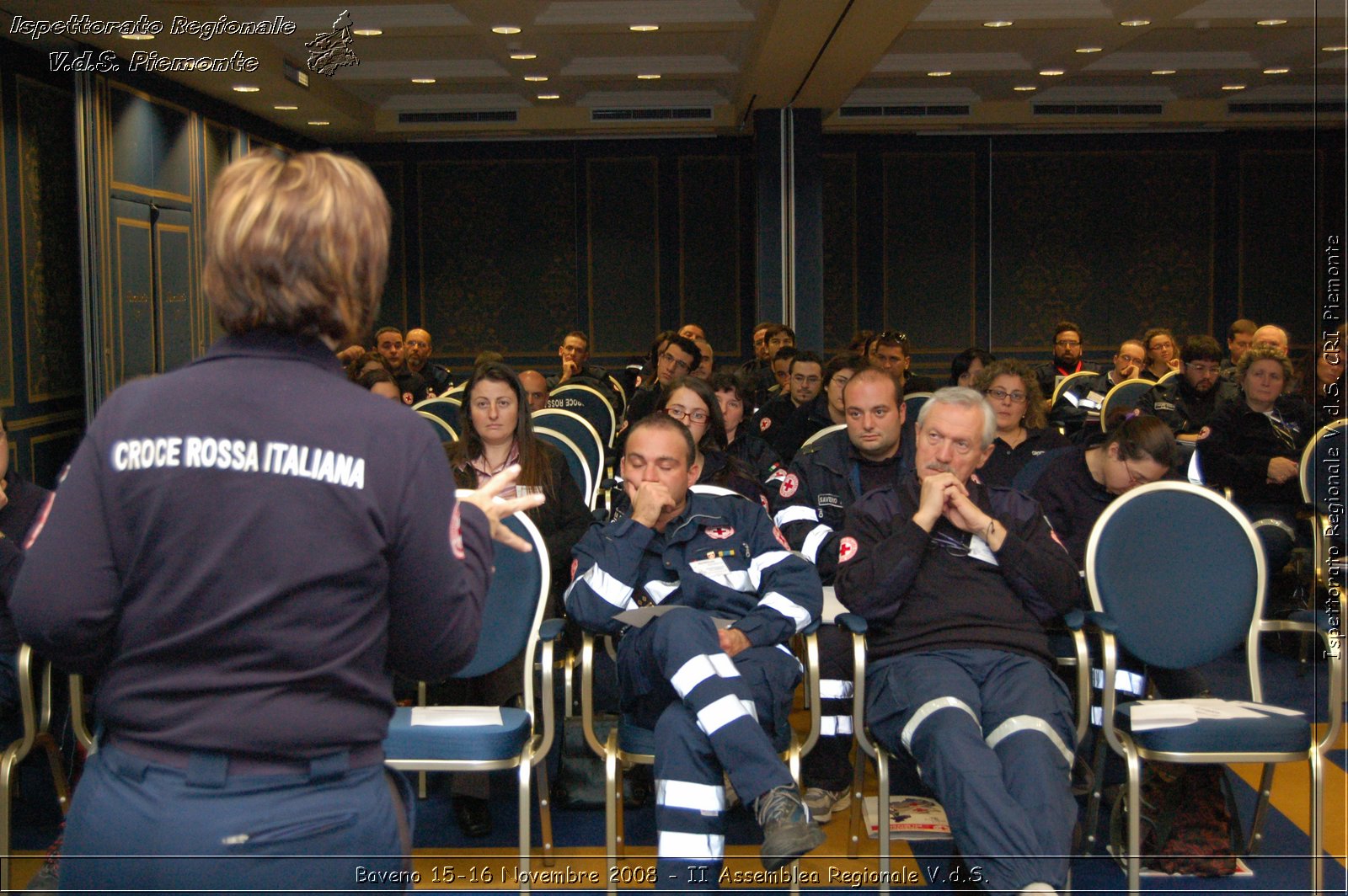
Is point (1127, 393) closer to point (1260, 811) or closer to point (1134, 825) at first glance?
point (1260, 811)

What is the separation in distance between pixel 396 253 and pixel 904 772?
33.7 feet

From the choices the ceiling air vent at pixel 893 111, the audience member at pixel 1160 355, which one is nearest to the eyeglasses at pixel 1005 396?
the audience member at pixel 1160 355

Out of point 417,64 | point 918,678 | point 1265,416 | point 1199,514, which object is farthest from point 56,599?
point 417,64

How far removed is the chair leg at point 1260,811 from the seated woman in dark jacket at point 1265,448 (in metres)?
2.13

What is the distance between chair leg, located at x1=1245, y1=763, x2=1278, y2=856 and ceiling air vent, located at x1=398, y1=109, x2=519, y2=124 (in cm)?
1036

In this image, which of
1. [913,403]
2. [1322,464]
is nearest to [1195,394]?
[1322,464]

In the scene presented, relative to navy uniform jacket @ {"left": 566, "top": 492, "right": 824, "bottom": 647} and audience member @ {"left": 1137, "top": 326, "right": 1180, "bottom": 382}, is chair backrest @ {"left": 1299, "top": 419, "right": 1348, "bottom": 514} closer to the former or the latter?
navy uniform jacket @ {"left": 566, "top": 492, "right": 824, "bottom": 647}

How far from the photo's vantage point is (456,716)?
275cm

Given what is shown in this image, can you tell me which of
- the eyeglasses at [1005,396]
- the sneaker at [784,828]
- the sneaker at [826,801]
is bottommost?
the sneaker at [826,801]

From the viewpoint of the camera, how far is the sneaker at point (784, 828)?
7.57ft

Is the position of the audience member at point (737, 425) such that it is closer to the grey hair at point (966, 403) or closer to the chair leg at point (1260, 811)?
the grey hair at point (966, 403)

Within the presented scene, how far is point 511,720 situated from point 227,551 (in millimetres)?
1715

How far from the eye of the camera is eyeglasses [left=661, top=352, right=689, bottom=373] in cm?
614

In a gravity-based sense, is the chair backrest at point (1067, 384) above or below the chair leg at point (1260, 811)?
above
